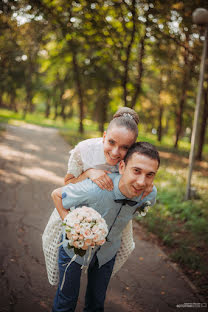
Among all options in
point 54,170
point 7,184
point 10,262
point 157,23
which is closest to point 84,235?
point 10,262

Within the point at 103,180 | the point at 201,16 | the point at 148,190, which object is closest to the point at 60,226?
the point at 103,180

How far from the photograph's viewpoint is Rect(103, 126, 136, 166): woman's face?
2.25m

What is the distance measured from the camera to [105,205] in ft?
7.20

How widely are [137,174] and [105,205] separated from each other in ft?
1.25

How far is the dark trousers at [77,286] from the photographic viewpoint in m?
2.20

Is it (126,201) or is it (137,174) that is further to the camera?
(126,201)

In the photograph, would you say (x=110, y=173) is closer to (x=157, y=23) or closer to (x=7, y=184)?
(x=7, y=184)

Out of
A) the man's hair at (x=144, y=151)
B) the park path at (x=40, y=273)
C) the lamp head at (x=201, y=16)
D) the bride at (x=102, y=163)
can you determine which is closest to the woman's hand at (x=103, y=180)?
the bride at (x=102, y=163)

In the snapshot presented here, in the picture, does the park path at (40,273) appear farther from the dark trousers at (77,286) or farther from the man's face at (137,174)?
the man's face at (137,174)

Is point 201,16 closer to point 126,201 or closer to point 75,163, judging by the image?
point 75,163

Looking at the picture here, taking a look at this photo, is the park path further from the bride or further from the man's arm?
the man's arm

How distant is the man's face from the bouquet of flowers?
1.12 feet

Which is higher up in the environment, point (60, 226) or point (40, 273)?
point (60, 226)

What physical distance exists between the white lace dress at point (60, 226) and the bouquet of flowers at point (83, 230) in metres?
0.63
